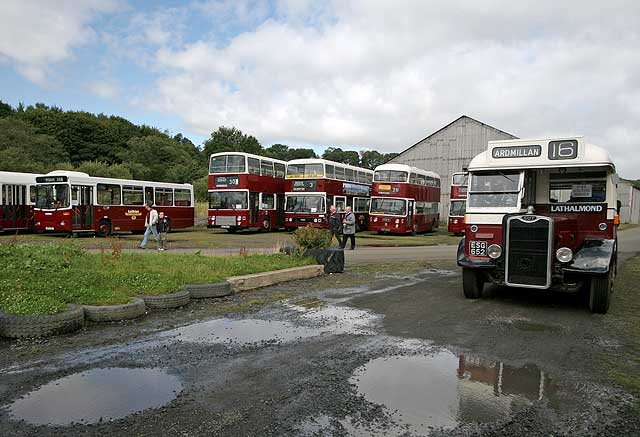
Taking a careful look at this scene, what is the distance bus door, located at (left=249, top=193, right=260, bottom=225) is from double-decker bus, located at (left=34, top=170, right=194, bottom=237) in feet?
17.8

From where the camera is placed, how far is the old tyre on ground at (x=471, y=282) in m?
9.91

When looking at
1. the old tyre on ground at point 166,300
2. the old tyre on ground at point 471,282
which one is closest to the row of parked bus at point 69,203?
the old tyre on ground at point 166,300

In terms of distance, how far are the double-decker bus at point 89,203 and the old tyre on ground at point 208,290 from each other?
724 inches

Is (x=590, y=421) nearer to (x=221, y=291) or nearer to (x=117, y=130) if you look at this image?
(x=221, y=291)

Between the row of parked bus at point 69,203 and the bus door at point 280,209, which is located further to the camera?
the bus door at point 280,209

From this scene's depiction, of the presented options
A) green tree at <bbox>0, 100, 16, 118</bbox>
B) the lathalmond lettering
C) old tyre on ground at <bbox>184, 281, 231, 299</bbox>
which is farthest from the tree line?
the lathalmond lettering

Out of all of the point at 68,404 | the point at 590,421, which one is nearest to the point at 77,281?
the point at 68,404

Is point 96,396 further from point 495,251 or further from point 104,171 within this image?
point 104,171

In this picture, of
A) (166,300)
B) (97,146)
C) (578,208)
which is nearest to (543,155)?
(578,208)

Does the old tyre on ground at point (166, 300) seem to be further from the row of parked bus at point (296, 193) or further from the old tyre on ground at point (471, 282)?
the row of parked bus at point (296, 193)

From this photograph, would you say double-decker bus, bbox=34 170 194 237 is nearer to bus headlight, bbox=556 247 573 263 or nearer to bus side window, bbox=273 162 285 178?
bus side window, bbox=273 162 285 178

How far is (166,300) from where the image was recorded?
28.1ft

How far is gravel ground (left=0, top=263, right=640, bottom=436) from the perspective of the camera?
4.11 metres

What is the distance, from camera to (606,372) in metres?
5.59
